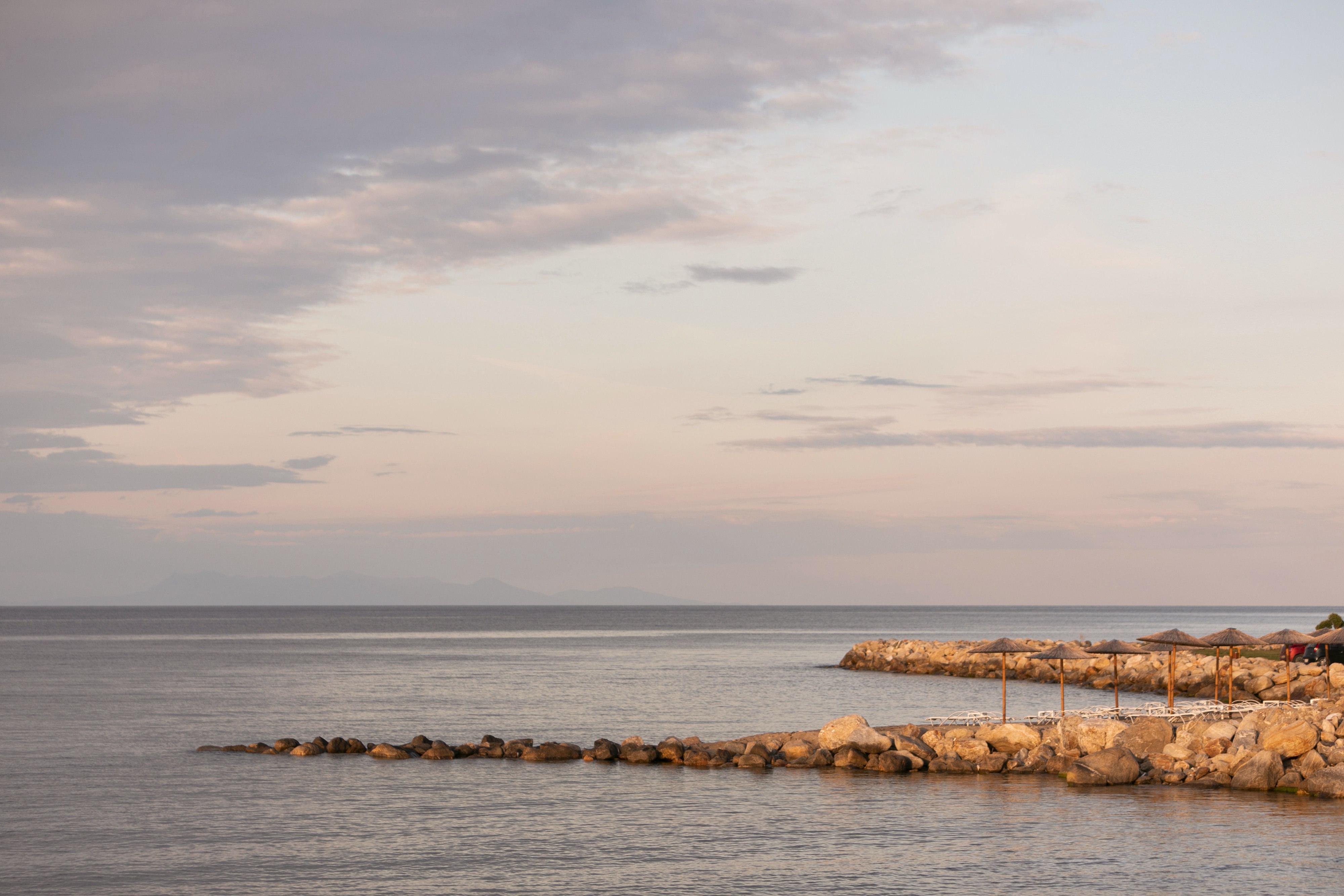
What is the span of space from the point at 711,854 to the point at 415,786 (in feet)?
36.4

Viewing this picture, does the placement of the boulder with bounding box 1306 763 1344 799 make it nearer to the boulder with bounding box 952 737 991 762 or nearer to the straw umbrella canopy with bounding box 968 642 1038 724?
the boulder with bounding box 952 737 991 762

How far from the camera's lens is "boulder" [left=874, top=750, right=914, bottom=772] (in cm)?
3394

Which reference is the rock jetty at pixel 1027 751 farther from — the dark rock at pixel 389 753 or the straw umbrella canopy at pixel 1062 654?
the straw umbrella canopy at pixel 1062 654

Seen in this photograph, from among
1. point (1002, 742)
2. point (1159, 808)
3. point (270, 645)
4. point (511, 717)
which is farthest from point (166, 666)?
point (1159, 808)

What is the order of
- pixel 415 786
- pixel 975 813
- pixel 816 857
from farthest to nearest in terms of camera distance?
pixel 415 786 < pixel 975 813 < pixel 816 857

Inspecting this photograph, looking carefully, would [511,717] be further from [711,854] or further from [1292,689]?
[1292,689]

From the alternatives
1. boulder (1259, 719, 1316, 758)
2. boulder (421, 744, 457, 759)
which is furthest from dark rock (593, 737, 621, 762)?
boulder (1259, 719, 1316, 758)

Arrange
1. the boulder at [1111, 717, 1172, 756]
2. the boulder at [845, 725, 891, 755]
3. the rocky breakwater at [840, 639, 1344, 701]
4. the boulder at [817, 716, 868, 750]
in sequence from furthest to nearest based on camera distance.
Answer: the rocky breakwater at [840, 639, 1344, 701] → the boulder at [817, 716, 868, 750] → the boulder at [845, 725, 891, 755] → the boulder at [1111, 717, 1172, 756]

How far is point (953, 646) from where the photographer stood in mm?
82188

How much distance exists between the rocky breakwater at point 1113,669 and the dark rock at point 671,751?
587 inches

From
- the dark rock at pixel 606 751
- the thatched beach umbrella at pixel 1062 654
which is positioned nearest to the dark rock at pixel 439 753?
the dark rock at pixel 606 751

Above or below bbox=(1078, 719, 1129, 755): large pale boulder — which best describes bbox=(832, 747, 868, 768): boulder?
below

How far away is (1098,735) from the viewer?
34.0m

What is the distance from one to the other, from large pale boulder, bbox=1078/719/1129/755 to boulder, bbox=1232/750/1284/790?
3.41 meters
